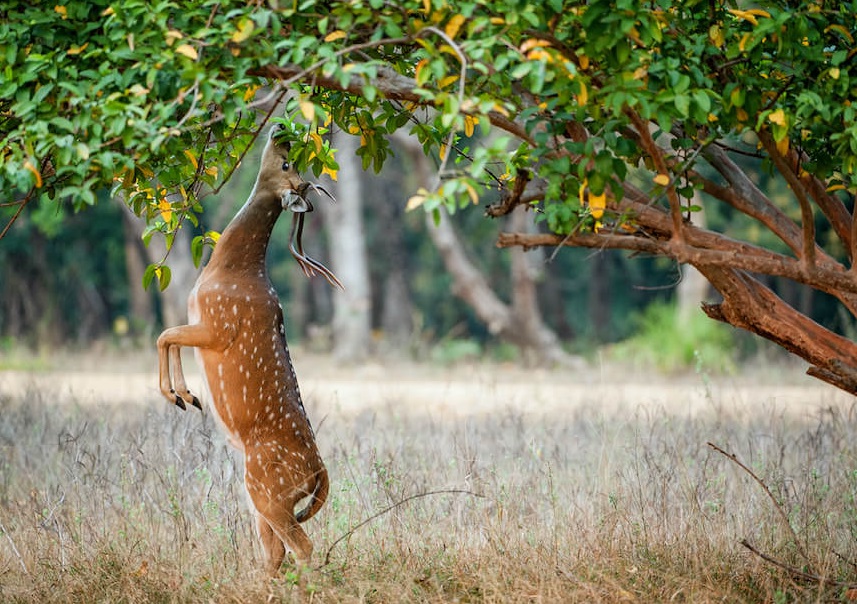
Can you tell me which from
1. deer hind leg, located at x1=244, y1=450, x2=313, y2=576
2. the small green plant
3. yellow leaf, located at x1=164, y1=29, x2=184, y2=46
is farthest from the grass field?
the small green plant

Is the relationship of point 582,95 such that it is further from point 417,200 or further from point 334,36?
point 334,36

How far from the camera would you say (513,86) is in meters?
4.62

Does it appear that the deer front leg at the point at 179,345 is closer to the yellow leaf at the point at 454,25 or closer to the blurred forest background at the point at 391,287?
the yellow leaf at the point at 454,25

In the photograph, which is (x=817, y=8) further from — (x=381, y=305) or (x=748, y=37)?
(x=381, y=305)

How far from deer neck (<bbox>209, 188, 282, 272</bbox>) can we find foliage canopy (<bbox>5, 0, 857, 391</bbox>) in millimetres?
355

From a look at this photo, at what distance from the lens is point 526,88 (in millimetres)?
4527

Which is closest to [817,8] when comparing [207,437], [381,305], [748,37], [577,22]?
[748,37]

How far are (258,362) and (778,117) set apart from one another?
2.49 meters

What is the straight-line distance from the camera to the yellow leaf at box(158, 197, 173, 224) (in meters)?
5.26

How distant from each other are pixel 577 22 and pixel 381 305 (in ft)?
108

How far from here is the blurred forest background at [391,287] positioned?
20.6 metres

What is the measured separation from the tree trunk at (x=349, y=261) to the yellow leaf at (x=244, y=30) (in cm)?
Result: 1717

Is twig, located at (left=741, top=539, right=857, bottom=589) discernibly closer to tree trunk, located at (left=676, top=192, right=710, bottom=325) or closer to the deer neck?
the deer neck

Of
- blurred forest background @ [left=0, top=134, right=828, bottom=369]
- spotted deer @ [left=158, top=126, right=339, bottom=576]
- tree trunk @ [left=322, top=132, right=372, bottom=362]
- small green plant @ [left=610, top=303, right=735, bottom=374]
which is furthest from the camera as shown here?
tree trunk @ [left=322, top=132, right=372, bottom=362]
